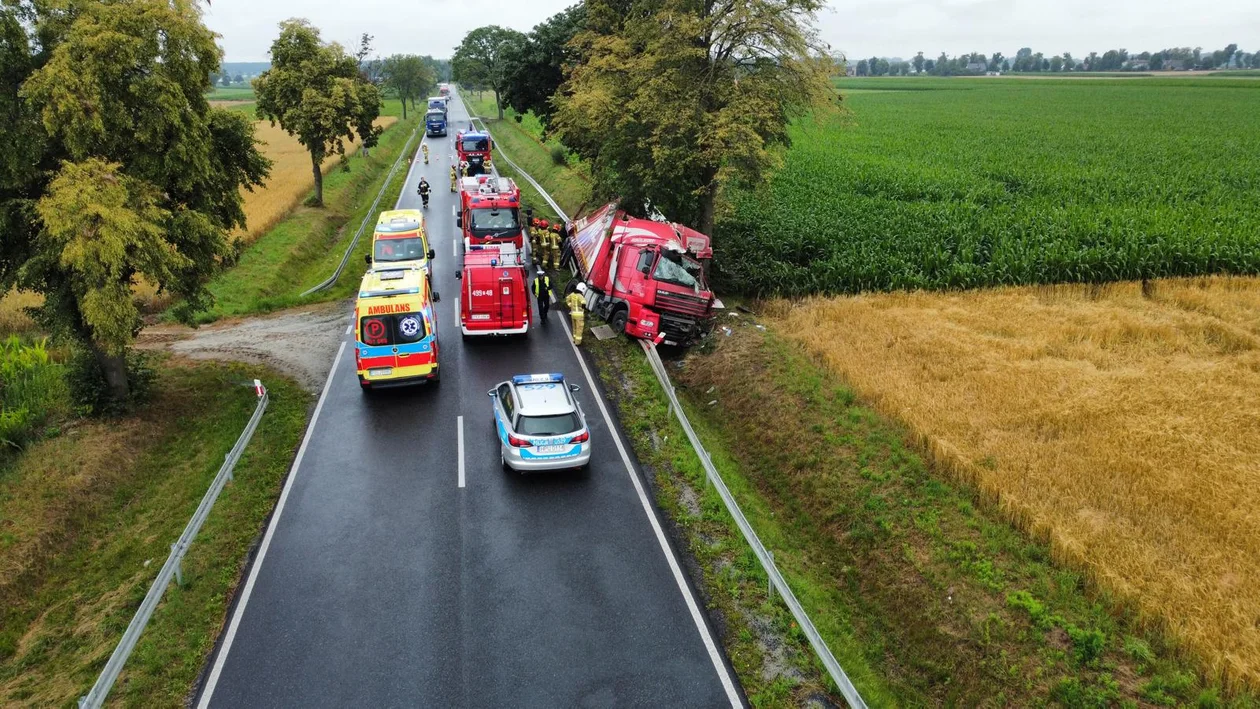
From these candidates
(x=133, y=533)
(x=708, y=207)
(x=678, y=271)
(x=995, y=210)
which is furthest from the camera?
(x=995, y=210)

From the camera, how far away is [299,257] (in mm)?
28406

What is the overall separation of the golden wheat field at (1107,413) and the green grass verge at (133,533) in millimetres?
11611

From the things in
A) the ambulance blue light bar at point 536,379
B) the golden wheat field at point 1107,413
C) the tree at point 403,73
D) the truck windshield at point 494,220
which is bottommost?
the golden wheat field at point 1107,413

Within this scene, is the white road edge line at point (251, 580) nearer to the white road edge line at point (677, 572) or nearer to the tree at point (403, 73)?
the white road edge line at point (677, 572)

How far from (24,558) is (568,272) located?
18.6 metres

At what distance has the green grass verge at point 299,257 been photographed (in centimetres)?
2398

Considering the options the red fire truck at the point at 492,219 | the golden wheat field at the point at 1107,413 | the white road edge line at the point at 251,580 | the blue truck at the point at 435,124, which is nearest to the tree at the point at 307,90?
the red fire truck at the point at 492,219

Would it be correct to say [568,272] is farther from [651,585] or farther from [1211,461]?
[1211,461]

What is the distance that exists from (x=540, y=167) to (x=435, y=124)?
79.3 ft

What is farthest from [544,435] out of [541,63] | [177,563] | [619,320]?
[541,63]

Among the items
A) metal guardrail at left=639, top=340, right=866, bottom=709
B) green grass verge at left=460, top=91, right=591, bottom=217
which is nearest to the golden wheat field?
metal guardrail at left=639, top=340, right=866, bottom=709

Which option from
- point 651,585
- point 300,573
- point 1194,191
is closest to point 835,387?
point 651,585

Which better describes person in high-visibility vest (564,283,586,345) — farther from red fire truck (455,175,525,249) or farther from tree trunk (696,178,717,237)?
red fire truck (455,175,525,249)

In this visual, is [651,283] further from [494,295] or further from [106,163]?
[106,163]
